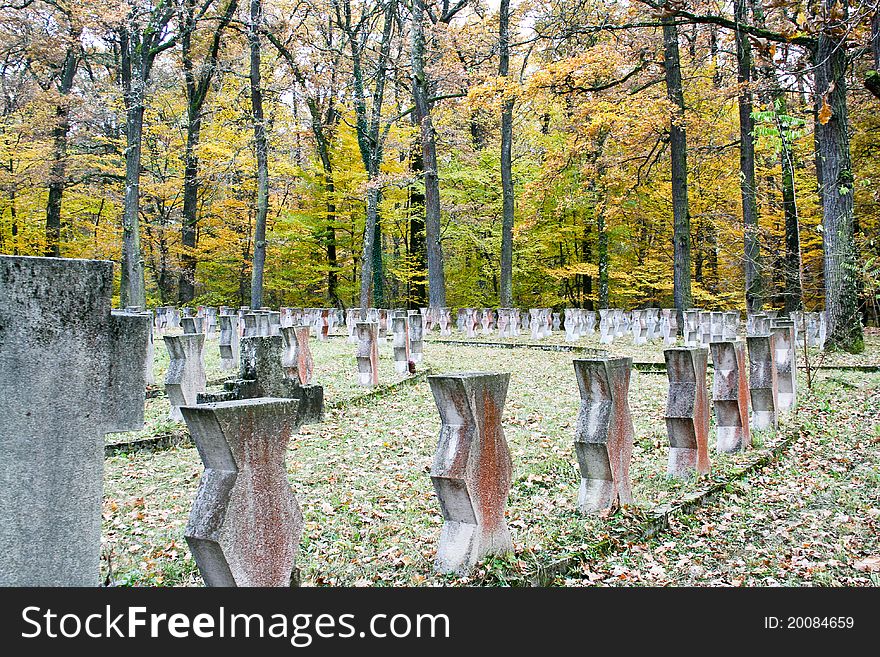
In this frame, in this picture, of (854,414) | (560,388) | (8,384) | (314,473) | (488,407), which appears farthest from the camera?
(560,388)

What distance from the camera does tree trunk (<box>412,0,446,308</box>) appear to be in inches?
819

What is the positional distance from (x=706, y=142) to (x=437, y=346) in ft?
39.0

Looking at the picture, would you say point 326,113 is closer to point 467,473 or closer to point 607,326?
point 607,326

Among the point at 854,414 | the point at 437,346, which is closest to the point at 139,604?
the point at 854,414

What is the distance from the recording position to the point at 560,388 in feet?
35.6

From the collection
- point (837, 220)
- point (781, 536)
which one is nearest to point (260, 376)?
point (781, 536)

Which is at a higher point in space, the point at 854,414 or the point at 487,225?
the point at 487,225

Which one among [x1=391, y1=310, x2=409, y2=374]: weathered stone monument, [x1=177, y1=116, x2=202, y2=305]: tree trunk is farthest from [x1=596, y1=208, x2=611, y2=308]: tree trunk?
[x1=391, y1=310, x2=409, y2=374]: weathered stone monument

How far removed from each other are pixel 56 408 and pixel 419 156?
26525mm

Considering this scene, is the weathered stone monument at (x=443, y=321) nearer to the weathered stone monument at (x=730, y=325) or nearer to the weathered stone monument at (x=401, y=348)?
the weathered stone monument at (x=730, y=325)

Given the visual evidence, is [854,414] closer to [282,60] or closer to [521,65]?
[521,65]

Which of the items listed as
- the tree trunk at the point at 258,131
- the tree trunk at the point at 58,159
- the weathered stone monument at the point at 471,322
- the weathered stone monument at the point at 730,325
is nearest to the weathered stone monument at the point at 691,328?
the weathered stone monument at the point at 730,325

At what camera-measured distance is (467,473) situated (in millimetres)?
3846

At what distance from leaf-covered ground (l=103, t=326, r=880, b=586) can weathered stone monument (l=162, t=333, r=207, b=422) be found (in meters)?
0.31
